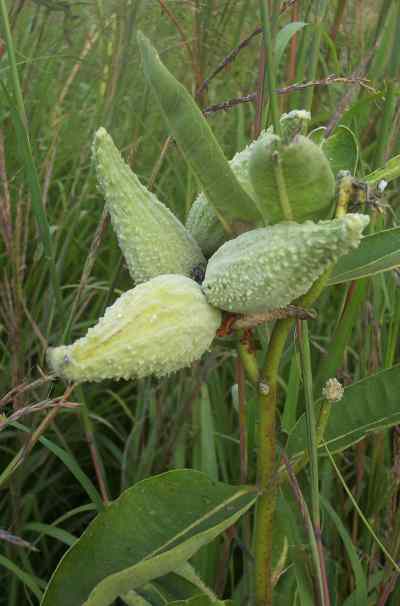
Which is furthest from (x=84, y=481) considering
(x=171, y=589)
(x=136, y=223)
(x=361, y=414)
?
(x=136, y=223)

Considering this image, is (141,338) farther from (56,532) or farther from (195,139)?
(56,532)

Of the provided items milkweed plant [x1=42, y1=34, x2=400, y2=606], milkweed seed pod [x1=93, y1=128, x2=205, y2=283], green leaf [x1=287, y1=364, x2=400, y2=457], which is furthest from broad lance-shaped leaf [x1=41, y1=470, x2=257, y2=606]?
milkweed seed pod [x1=93, y1=128, x2=205, y2=283]

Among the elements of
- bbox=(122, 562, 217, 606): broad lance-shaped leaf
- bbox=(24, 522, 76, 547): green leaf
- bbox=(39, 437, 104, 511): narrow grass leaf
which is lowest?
bbox=(24, 522, 76, 547): green leaf

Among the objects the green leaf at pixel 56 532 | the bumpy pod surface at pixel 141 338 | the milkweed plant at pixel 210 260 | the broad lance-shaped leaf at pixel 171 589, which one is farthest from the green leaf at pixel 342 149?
the green leaf at pixel 56 532

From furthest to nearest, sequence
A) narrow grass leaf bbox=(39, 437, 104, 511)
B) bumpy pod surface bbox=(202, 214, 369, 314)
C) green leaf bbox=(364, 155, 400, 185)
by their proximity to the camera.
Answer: narrow grass leaf bbox=(39, 437, 104, 511), green leaf bbox=(364, 155, 400, 185), bumpy pod surface bbox=(202, 214, 369, 314)

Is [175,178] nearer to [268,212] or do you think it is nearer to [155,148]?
[155,148]

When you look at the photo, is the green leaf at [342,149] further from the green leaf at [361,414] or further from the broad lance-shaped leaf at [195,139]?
the green leaf at [361,414]

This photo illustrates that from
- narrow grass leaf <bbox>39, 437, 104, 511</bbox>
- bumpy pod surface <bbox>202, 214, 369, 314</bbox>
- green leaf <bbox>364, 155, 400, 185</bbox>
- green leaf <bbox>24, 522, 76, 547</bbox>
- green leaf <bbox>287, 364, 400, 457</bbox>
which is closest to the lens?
bumpy pod surface <bbox>202, 214, 369, 314</bbox>

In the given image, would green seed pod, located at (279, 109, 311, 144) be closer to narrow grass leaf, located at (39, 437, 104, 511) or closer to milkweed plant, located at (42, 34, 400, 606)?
milkweed plant, located at (42, 34, 400, 606)
